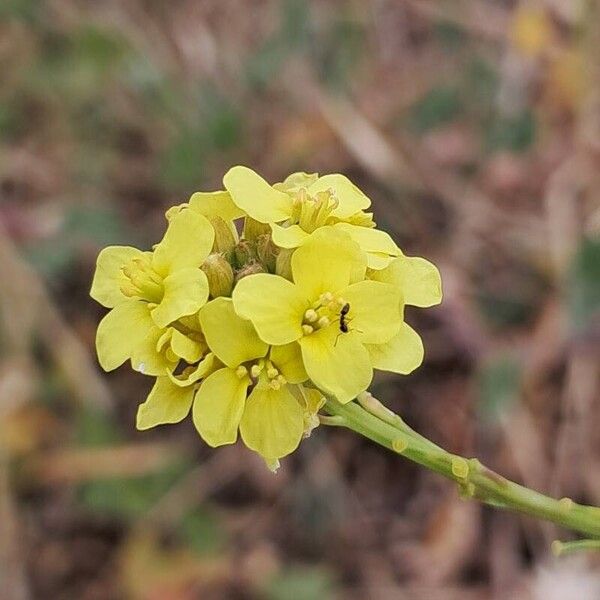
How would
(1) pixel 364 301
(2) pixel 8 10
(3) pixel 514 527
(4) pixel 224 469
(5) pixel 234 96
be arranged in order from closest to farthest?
(1) pixel 364 301
(3) pixel 514 527
(4) pixel 224 469
(2) pixel 8 10
(5) pixel 234 96

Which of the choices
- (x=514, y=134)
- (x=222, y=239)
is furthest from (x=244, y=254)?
(x=514, y=134)

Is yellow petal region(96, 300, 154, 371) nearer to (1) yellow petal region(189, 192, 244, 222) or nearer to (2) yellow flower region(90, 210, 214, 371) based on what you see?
(2) yellow flower region(90, 210, 214, 371)

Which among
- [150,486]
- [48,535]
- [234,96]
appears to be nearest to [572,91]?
[234,96]

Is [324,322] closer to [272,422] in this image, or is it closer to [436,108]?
[272,422]

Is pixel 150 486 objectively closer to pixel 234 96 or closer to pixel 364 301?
pixel 234 96

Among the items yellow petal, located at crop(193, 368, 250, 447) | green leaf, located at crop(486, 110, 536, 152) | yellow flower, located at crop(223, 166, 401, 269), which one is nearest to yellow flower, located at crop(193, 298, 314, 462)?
yellow petal, located at crop(193, 368, 250, 447)

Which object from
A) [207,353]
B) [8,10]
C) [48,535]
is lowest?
[48,535]
